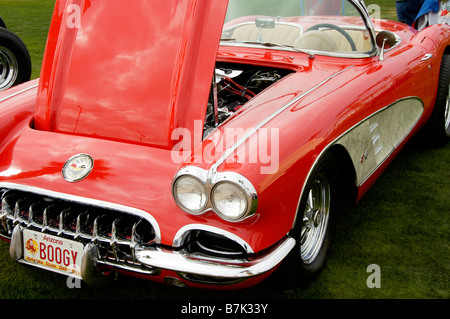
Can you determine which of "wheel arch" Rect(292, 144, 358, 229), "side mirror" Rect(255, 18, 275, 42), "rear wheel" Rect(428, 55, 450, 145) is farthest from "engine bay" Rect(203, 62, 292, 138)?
"rear wheel" Rect(428, 55, 450, 145)

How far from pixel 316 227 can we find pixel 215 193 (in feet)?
2.73

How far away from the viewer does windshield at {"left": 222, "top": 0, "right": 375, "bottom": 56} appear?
2986 millimetres

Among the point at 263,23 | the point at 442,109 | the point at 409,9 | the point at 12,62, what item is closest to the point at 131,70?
the point at 263,23

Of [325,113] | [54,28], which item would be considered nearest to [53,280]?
[54,28]

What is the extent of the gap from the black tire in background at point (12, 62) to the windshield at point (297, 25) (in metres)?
2.59

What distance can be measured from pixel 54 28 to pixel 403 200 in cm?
237

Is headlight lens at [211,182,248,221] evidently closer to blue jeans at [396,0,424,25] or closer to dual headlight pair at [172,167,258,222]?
dual headlight pair at [172,167,258,222]

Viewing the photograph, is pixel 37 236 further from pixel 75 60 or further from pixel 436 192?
pixel 436 192

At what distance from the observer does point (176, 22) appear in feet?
7.23

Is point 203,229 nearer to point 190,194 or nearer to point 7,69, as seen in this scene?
point 190,194

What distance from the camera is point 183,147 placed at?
2039mm

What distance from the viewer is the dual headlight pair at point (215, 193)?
167cm

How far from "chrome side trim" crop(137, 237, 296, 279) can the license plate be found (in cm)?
29
